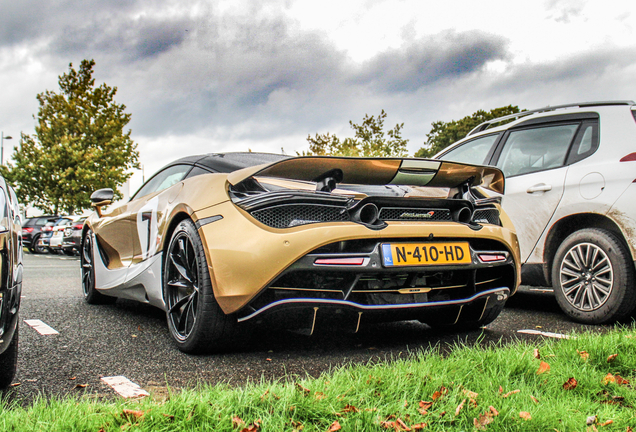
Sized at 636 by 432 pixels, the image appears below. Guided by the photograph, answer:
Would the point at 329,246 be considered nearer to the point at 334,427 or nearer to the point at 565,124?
the point at 334,427

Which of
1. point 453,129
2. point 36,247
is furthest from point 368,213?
point 453,129

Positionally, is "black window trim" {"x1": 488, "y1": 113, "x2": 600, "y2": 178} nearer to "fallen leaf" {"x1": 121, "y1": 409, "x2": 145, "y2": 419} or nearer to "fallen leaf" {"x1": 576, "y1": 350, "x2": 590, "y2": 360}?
"fallen leaf" {"x1": 576, "y1": 350, "x2": 590, "y2": 360}

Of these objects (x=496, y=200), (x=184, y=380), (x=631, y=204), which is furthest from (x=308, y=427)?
(x=631, y=204)

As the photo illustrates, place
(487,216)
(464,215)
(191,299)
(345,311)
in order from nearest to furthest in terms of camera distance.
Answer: (345,311) < (191,299) < (464,215) < (487,216)

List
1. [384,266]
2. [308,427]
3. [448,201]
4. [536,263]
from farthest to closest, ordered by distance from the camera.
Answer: [536,263], [448,201], [384,266], [308,427]

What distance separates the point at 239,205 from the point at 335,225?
504 mm

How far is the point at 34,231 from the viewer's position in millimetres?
22422

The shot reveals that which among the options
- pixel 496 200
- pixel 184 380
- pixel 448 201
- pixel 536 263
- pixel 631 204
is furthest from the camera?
pixel 536 263

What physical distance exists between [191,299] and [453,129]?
43.5 meters

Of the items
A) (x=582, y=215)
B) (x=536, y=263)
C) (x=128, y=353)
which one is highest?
(x=582, y=215)

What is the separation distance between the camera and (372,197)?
2.75m

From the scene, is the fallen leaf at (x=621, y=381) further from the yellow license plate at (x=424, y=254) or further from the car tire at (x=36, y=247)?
the car tire at (x=36, y=247)

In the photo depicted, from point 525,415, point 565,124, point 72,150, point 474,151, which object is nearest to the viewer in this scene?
point 525,415

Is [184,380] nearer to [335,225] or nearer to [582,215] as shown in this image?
[335,225]
